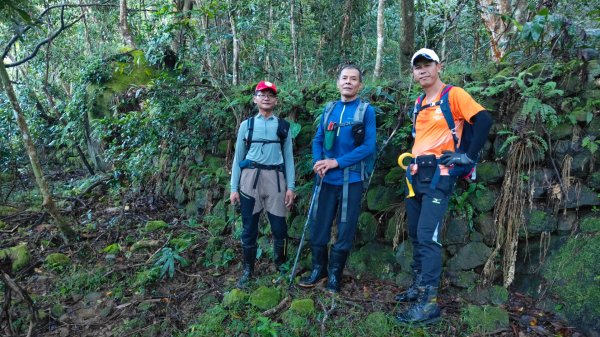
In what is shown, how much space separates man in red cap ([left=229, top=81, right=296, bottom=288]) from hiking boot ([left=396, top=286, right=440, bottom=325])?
1707 mm

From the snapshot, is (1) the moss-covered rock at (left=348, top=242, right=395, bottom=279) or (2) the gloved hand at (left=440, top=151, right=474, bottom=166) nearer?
(2) the gloved hand at (left=440, top=151, right=474, bottom=166)

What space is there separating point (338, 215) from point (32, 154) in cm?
440

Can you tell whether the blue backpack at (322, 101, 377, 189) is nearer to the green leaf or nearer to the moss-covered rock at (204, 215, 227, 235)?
the green leaf

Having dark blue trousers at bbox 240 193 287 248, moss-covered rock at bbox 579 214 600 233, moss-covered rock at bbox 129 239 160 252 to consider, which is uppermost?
moss-covered rock at bbox 579 214 600 233

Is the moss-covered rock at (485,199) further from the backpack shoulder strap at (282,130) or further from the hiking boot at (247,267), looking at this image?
the hiking boot at (247,267)

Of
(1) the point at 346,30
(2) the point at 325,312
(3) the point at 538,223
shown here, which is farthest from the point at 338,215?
(1) the point at 346,30

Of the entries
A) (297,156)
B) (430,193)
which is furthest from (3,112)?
(430,193)

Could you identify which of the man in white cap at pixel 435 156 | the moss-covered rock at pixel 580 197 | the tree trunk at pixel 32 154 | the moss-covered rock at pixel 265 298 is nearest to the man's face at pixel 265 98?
the man in white cap at pixel 435 156

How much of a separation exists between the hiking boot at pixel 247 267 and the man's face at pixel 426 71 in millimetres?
2629

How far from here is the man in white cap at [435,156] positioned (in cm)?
318

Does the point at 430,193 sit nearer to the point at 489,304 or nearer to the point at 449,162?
the point at 449,162

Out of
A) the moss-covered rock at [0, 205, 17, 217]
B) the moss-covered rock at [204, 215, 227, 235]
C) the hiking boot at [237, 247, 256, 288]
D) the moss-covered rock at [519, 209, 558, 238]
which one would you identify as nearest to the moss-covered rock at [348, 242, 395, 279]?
the hiking boot at [237, 247, 256, 288]

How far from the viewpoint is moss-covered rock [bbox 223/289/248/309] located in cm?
398

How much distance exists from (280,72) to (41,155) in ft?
28.2
